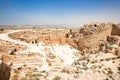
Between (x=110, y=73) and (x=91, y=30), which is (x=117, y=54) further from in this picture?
(x=91, y=30)

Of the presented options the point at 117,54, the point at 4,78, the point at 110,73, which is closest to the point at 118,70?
the point at 110,73

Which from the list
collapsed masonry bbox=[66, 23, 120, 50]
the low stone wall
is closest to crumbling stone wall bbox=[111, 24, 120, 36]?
collapsed masonry bbox=[66, 23, 120, 50]

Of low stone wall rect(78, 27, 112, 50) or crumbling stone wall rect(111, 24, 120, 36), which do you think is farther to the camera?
low stone wall rect(78, 27, 112, 50)

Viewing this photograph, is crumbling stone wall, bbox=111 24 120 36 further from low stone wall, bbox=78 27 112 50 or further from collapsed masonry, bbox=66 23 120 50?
low stone wall, bbox=78 27 112 50

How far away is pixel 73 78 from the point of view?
7969mm

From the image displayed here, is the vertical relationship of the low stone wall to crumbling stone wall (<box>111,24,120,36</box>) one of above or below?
below

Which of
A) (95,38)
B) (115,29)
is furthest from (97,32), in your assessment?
(115,29)

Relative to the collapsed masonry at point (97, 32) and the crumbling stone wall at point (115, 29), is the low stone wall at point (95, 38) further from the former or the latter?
the crumbling stone wall at point (115, 29)

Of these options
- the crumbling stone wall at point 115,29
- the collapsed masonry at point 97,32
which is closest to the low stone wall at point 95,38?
the collapsed masonry at point 97,32

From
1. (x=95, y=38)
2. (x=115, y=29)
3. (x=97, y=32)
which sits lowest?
(x=95, y=38)

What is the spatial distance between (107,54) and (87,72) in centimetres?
256

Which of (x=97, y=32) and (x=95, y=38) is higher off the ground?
(x=97, y=32)

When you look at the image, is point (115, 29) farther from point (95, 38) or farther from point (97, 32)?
point (95, 38)

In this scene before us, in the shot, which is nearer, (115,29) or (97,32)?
(115,29)
